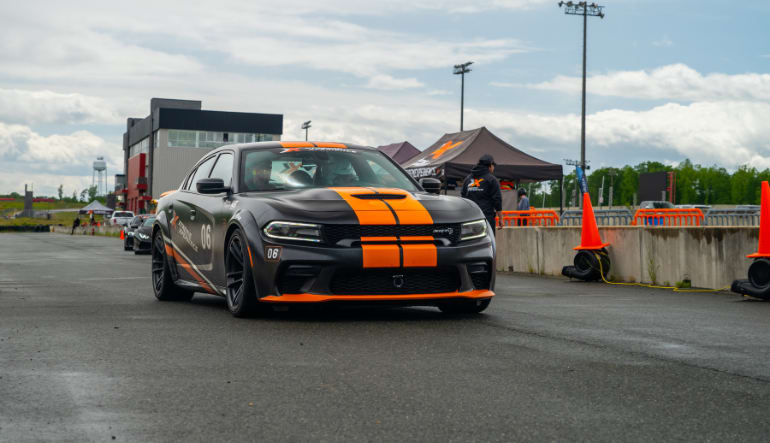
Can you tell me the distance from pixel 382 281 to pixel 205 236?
209cm

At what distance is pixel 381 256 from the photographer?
705 centimetres

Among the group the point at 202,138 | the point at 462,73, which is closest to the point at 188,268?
the point at 462,73

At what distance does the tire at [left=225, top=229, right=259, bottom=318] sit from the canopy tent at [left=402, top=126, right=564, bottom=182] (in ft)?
58.0

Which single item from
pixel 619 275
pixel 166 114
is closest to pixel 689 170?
pixel 166 114

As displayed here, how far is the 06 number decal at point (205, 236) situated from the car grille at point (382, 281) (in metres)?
1.74

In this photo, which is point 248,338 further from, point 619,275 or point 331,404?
point 619,275

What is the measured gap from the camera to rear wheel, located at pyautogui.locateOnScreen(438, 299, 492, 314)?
7.66 meters

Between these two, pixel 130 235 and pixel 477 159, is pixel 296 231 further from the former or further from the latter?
pixel 130 235

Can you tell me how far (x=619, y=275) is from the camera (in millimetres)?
13312

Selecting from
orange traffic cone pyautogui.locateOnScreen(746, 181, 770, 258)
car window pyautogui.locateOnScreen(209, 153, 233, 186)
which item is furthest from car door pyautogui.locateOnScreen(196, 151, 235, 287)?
orange traffic cone pyautogui.locateOnScreen(746, 181, 770, 258)

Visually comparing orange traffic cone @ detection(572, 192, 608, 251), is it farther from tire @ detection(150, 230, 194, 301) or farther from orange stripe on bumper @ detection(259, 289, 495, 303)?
orange stripe on bumper @ detection(259, 289, 495, 303)

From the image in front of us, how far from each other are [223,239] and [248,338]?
169 centimetres

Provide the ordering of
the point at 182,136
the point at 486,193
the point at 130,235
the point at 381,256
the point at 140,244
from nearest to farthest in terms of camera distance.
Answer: the point at 381,256
the point at 486,193
the point at 140,244
the point at 130,235
the point at 182,136

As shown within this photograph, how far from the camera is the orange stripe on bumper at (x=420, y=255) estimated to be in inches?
280
